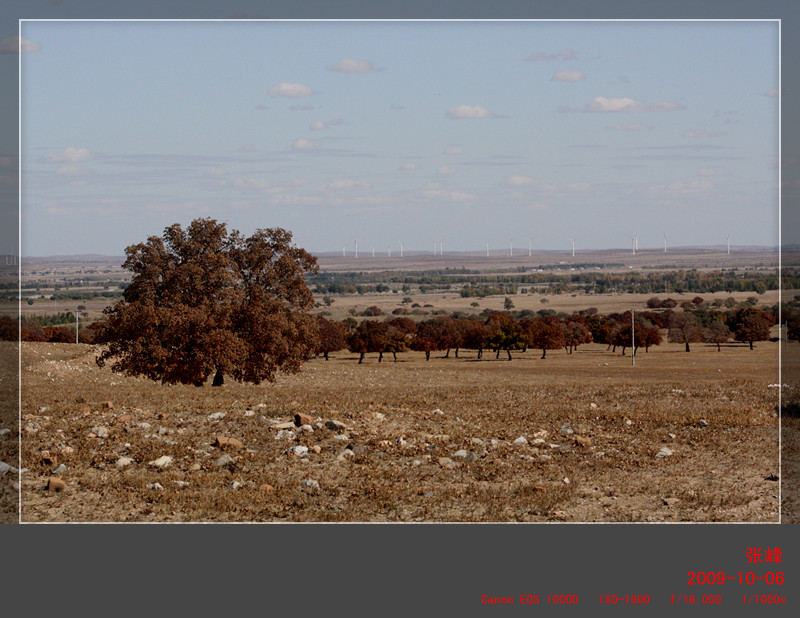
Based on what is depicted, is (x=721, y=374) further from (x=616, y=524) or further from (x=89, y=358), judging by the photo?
(x=89, y=358)

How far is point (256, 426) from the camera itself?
7.98 metres

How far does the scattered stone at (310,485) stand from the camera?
6.55 m

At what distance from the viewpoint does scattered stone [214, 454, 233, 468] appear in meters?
7.02

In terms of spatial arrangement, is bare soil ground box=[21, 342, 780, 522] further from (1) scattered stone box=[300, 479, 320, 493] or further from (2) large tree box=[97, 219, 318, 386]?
(2) large tree box=[97, 219, 318, 386]

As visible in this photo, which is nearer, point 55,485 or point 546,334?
point 55,485

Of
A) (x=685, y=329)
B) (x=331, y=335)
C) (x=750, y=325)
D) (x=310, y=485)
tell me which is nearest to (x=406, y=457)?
(x=310, y=485)

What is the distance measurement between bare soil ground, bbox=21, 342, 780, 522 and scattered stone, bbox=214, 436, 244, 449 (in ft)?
0.12

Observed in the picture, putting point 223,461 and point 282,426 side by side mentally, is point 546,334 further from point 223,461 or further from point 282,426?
point 223,461

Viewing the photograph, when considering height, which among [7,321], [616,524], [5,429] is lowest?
[616,524]

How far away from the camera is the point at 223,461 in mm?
7039

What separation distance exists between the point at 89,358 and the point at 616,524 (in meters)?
13.2

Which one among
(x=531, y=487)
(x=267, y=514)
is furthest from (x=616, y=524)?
(x=267, y=514)

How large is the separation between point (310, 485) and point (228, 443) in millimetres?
1160

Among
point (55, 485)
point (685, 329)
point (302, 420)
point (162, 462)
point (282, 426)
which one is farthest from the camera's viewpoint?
point (685, 329)
